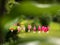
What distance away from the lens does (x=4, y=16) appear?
28 cm

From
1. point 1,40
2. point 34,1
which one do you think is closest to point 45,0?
point 34,1

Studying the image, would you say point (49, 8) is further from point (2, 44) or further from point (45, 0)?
point (2, 44)

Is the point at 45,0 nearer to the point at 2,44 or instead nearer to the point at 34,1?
the point at 34,1

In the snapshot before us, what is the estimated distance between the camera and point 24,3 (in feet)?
0.80

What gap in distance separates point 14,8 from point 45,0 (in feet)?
0.19

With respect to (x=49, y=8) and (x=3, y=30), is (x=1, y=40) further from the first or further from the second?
(x=49, y=8)

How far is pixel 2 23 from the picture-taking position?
0.28 metres

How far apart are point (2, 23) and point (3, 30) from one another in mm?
14

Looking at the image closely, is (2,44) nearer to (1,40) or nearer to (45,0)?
(1,40)

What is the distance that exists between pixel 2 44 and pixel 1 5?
78 millimetres

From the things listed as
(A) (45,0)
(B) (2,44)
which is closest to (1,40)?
(B) (2,44)

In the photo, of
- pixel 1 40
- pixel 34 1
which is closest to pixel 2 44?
pixel 1 40

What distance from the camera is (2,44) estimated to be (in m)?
0.29

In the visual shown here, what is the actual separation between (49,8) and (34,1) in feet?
0.12
